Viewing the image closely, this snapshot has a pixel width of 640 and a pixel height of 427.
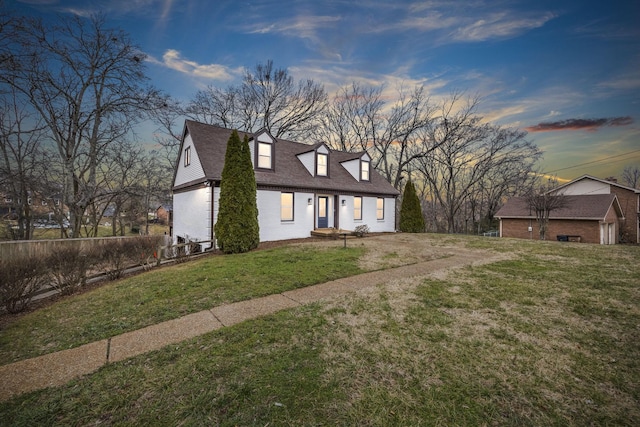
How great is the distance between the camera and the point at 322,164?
1595cm

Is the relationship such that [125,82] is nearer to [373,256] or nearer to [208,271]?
[208,271]

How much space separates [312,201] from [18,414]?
42.2 ft

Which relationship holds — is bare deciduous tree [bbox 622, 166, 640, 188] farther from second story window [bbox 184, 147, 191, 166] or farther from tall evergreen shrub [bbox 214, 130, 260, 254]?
second story window [bbox 184, 147, 191, 166]

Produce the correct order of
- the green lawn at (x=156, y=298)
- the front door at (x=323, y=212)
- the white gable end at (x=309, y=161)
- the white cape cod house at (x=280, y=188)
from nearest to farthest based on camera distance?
the green lawn at (x=156, y=298), the white cape cod house at (x=280, y=188), the front door at (x=323, y=212), the white gable end at (x=309, y=161)

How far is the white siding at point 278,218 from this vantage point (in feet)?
42.3

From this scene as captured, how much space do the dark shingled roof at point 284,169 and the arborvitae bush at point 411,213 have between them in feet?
3.94

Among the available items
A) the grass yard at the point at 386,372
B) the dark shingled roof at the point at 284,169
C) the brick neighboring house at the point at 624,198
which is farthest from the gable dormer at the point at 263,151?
the brick neighboring house at the point at 624,198

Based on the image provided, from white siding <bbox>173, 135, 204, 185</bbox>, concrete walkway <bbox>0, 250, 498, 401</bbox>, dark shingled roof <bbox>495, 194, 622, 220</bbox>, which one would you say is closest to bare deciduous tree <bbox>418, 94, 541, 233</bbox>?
dark shingled roof <bbox>495, 194, 622, 220</bbox>

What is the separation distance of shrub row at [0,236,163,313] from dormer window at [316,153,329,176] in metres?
9.64

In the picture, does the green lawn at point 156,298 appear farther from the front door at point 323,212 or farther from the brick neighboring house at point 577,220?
the brick neighboring house at point 577,220

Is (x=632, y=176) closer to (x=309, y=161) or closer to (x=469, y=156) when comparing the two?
(x=469, y=156)

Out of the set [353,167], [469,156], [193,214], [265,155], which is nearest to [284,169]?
[265,155]

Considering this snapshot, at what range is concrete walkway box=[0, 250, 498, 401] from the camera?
8.99ft

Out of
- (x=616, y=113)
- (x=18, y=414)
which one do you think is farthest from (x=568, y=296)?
(x=616, y=113)
